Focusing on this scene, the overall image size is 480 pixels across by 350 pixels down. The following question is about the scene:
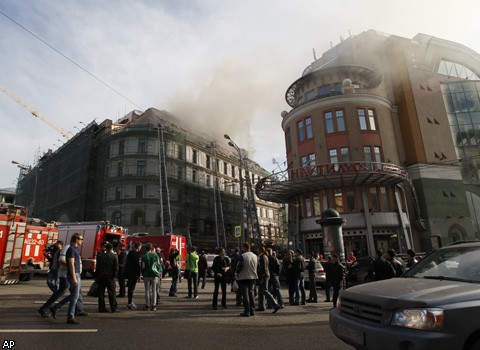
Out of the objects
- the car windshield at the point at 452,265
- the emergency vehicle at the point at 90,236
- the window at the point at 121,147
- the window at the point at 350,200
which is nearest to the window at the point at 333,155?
the window at the point at 350,200

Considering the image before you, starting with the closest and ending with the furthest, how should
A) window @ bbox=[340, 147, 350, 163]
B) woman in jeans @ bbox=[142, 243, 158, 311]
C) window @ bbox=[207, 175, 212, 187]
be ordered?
woman in jeans @ bbox=[142, 243, 158, 311] → window @ bbox=[340, 147, 350, 163] → window @ bbox=[207, 175, 212, 187]

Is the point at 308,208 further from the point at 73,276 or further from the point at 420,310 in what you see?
the point at 420,310

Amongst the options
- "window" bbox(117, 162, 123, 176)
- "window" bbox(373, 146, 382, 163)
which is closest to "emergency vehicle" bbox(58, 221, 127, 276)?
"window" bbox(117, 162, 123, 176)

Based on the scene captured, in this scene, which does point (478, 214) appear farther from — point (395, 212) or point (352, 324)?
point (352, 324)

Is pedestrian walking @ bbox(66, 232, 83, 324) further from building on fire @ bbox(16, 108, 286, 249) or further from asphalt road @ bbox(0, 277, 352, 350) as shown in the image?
building on fire @ bbox(16, 108, 286, 249)

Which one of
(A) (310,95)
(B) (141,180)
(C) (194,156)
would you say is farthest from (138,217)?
(A) (310,95)

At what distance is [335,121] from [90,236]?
75.2ft

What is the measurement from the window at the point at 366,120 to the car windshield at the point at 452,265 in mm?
27662

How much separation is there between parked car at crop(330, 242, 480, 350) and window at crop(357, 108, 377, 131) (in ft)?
92.3

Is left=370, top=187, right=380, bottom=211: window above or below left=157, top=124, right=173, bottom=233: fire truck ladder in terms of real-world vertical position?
below

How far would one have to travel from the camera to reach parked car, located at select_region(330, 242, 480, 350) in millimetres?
3197

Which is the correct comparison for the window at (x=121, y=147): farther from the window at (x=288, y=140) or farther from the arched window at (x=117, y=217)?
the window at (x=288, y=140)

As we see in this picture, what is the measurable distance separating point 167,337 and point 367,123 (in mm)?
29418

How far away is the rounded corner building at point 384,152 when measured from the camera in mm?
28328
